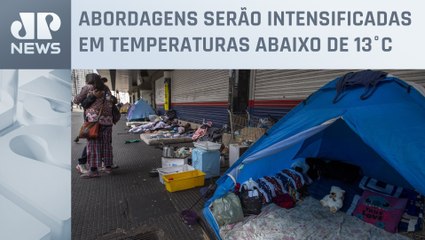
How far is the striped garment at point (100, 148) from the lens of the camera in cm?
420

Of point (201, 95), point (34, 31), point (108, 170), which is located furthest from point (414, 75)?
point (201, 95)

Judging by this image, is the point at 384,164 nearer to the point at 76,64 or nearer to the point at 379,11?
the point at 379,11

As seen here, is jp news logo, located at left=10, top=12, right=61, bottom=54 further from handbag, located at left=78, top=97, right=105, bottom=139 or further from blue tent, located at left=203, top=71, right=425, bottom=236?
handbag, located at left=78, top=97, right=105, bottom=139

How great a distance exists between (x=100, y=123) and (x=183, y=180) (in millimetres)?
1637

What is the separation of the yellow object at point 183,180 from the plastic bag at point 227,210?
3.52 feet

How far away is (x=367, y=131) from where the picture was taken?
6.43 ft

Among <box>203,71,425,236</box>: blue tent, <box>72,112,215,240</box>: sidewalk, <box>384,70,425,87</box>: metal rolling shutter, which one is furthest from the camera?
<box>384,70,425,87</box>: metal rolling shutter

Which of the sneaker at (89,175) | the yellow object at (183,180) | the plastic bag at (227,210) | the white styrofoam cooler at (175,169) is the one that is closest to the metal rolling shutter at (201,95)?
the white styrofoam cooler at (175,169)

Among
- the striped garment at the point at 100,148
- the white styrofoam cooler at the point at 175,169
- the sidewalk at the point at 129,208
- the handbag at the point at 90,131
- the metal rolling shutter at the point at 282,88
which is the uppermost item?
the metal rolling shutter at the point at 282,88

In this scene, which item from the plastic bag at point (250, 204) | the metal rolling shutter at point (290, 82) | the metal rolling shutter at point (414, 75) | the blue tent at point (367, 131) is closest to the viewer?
the blue tent at point (367, 131)

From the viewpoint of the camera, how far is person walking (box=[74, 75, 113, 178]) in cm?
404

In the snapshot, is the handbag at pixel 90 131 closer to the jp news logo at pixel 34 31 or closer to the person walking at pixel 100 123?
the person walking at pixel 100 123

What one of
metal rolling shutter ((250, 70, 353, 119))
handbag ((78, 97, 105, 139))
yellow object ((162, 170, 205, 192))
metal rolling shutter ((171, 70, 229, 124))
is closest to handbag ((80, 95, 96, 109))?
handbag ((78, 97, 105, 139))

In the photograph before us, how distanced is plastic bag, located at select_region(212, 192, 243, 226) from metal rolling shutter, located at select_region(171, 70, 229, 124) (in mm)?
4801
